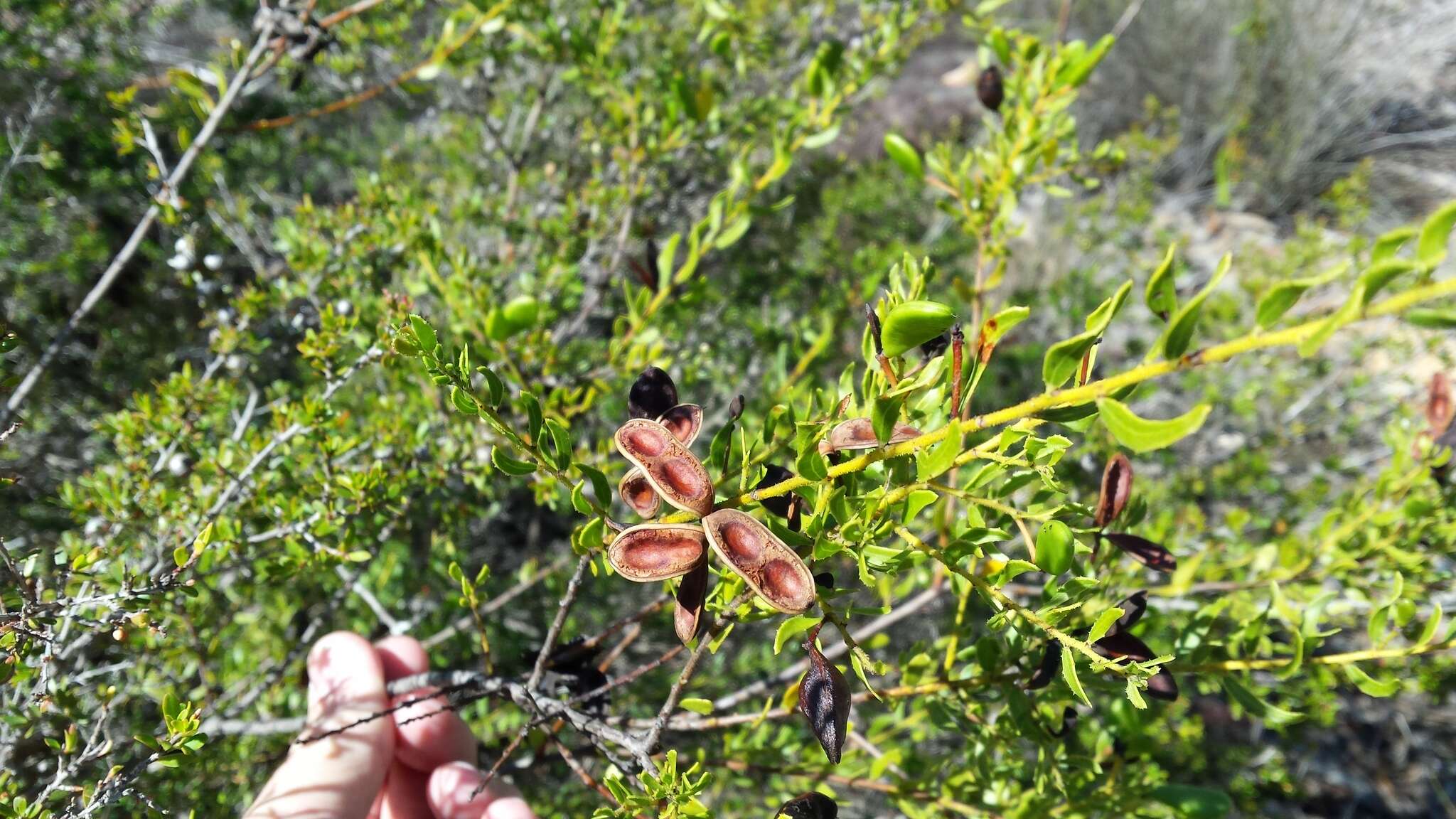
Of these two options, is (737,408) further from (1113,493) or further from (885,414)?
(1113,493)

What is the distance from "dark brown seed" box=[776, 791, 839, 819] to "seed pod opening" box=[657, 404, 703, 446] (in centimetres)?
39

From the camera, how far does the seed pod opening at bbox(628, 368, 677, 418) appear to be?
79 centimetres

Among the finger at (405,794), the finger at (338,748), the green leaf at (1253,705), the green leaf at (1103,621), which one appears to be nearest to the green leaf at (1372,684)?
the green leaf at (1253,705)

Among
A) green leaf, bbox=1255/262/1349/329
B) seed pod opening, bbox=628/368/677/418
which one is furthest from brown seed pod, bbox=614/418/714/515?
green leaf, bbox=1255/262/1349/329

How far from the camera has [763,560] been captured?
0.60 meters

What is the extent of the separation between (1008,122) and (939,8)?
2.44ft

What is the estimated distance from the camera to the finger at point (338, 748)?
41.7 inches

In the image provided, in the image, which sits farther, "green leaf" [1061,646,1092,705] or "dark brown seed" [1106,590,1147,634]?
"dark brown seed" [1106,590,1147,634]

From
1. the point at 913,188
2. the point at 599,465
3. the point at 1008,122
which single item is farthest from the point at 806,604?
the point at 913,188

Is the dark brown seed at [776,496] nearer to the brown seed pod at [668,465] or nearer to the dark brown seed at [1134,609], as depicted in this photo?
the brown seed pod at [668,465]

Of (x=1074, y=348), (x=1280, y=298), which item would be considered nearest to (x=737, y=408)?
(x=1074, y=348)

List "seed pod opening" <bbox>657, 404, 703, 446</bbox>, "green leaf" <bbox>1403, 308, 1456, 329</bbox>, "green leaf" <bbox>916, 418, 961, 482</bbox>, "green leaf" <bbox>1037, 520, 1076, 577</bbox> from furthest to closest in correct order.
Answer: "seed pod opening" <bbox>657, 404, 703, 446</bbox> → "green leaf" <bbox>1037, 520, 1076, 577</bbox> → "green leaf" <bbox>916, 418, 961, 482</bbox> → "green leaf" <bbox>1403, 308, 1456, 329</bbox>

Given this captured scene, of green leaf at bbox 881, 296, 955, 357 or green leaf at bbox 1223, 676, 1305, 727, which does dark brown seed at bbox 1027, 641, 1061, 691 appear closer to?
green leaf at bbox 1223, 676, 1305, 727

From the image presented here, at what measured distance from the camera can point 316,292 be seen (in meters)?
1.62
